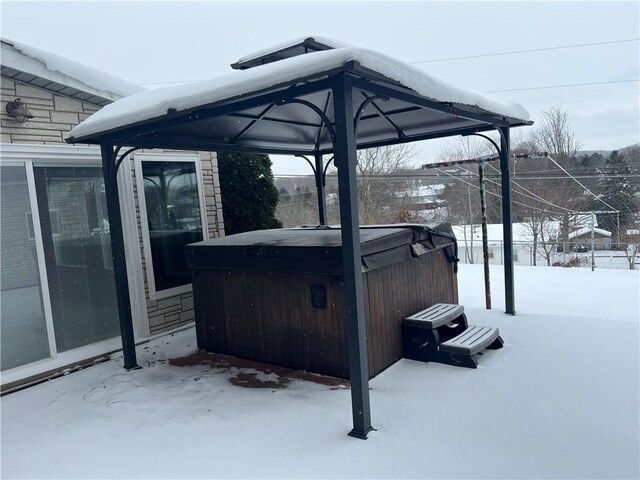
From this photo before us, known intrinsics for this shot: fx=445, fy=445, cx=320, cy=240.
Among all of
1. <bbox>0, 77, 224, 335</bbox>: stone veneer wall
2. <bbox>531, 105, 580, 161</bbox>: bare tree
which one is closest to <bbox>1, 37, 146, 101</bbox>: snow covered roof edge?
<bbox>0, 77, 224, 335</bbox>: stone veneer wall

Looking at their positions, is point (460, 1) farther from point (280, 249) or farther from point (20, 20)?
point (20, 20)

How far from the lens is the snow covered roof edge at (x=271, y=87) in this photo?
226cm

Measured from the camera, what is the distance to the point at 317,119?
5.18 metres

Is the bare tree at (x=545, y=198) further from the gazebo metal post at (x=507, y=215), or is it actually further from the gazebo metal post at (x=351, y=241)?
the gazebo metal post at (x=351, y=241)

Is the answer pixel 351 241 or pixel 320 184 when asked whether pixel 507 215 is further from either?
pixel 351 241

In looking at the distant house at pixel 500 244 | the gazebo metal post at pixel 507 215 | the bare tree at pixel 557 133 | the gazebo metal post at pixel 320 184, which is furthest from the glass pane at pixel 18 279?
the bare tree at pixel 557 133

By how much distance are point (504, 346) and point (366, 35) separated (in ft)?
55.6

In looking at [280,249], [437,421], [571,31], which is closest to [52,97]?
[280,249]

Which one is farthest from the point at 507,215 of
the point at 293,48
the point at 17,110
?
the point at 17,110

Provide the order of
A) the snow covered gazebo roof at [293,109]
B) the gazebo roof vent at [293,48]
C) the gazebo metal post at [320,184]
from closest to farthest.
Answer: the snow covered gazebo roof at [293,109] → the gazebo roof vent at [293,48] → the gazebo metal post at [320,184]

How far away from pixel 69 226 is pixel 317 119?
2.83m

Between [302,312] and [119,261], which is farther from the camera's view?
[119,261]

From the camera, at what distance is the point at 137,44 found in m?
18.8

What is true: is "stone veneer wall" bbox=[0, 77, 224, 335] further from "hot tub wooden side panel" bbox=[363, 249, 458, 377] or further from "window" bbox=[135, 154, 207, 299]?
"hot tub wooden side panel" bbox=[363, 249, 458, 377]
